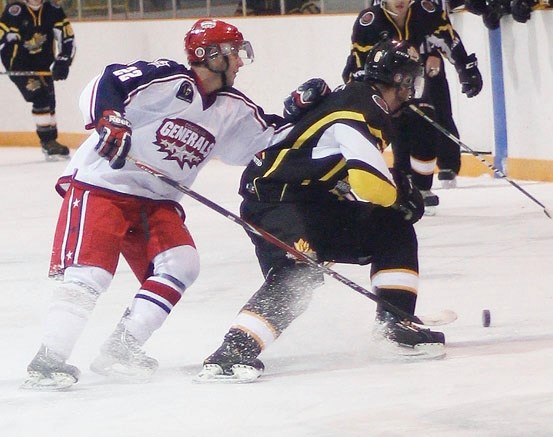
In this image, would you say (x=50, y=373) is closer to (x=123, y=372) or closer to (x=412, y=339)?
(x=123, y=372)

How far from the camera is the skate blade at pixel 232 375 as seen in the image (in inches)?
137

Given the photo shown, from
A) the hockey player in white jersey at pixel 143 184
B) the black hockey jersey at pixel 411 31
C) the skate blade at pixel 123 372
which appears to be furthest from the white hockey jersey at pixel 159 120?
the black hockey jersey at pixel 411 31

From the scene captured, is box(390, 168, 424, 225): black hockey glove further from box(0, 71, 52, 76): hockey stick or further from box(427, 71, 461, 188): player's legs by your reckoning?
box(0, 71, 52, 76): hockey stick

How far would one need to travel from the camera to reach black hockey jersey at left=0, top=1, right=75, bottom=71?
972 cm

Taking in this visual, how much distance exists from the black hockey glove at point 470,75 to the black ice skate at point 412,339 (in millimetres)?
3000

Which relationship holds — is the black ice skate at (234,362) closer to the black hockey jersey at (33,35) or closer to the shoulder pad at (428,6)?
the shoulder pad at (428,6)

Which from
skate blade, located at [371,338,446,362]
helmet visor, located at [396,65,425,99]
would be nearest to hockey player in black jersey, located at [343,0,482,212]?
helmet visor, located at [396,65,425,99]

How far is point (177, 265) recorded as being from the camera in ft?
12.0

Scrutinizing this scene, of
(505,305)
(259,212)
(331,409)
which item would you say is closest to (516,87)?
(505,305)

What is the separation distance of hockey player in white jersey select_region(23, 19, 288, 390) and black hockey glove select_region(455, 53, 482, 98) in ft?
9.69

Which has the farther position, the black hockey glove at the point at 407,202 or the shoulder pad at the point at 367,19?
Answer: the shoulder pad at the point at 367,19

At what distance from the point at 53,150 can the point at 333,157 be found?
22.1ft

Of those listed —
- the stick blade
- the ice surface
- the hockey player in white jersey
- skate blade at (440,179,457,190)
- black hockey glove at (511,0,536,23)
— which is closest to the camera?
the ice surface

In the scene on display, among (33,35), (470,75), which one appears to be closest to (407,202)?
(470,75)
